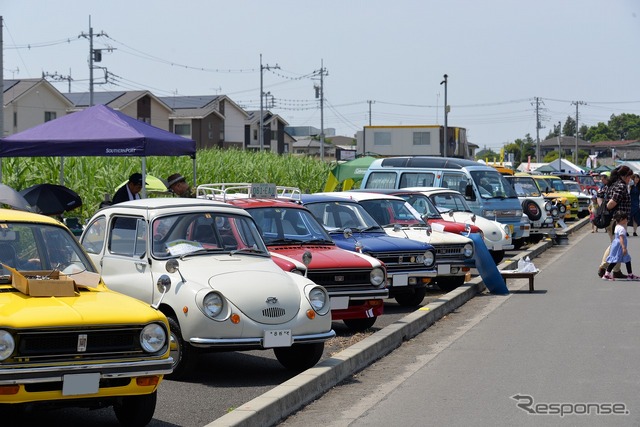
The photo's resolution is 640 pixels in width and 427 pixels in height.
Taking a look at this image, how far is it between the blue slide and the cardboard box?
1027 centimetres

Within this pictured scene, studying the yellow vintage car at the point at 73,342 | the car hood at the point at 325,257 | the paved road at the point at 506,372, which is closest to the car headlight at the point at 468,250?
the paved road at the point at 506,372

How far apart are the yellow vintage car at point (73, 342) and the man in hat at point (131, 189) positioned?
312 inches

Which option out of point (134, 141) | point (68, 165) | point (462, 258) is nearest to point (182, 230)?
point (134, 141)

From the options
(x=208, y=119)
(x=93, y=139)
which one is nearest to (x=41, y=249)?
(x=93, y=139)

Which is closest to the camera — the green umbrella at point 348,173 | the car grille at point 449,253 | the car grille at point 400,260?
the car grille at point 400,260

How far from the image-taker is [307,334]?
9.09 meters

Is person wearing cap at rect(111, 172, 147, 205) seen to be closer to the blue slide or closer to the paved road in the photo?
the paved road

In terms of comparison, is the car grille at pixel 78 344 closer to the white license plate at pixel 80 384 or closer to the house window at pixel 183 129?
the white license plate at pixel 80 384

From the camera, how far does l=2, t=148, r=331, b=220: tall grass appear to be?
74.3ft

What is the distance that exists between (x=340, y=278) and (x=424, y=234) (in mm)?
4746

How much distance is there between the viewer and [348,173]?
31031mm

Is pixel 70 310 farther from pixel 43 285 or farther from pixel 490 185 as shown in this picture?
pixel 490 185

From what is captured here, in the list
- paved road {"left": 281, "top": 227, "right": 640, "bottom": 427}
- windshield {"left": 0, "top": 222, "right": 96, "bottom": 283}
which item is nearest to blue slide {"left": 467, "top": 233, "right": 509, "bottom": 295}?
paved road {"left": 281, "top": 227, "right": 640, "bottom": 427}

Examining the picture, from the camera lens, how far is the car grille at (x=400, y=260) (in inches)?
546
